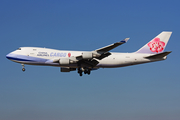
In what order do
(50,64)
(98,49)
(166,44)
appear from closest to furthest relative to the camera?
(98,49) < (50,64) < (166,44)

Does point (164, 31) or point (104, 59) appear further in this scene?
A: point (164, 31)

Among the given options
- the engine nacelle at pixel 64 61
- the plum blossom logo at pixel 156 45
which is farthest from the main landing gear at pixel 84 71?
the plum blossom logo at pixel 156 45

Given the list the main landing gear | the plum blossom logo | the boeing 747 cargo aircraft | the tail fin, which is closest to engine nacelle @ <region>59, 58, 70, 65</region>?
the boeing 747 cargo aircraft

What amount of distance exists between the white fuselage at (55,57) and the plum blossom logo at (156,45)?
300 cm

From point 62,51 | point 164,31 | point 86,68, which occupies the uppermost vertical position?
point 164,31

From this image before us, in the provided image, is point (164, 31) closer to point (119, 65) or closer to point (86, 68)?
point (119, 65)

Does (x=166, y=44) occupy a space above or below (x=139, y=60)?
above

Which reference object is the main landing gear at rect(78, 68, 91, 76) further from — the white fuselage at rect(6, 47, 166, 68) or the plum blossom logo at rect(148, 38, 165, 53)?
the plum blossom logo at rect(148, 38, 165, 53)

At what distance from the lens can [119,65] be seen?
4128 centimetres

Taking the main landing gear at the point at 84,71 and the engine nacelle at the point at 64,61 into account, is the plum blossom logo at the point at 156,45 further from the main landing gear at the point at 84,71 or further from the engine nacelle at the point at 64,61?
the engine nacelle at the point at 64,61

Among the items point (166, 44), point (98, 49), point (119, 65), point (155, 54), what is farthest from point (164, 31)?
point (98, 49)

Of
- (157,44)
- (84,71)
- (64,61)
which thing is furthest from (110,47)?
(157,44)

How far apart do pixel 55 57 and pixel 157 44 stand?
17.1 metres

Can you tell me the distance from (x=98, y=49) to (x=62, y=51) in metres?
6.55
